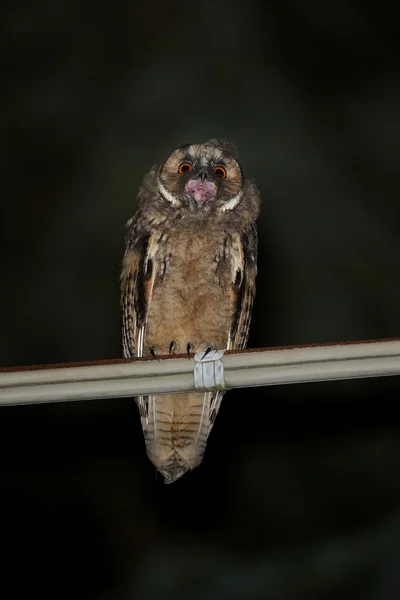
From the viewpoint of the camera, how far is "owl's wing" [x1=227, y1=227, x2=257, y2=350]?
9.29 feet

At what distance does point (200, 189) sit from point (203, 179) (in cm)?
4

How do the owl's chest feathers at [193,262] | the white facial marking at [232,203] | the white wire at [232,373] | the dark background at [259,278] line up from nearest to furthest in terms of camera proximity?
the white wire at [232,373], the owl's chest feathers at [193,262], the white facial marking at [232,203], the dark background at [259,278]

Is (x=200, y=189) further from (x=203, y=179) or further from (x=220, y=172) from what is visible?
(x=220, y=172)

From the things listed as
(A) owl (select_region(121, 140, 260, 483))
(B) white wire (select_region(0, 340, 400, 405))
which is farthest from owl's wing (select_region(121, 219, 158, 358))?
(B) white wire (select_region(0, 340, 400, 405))

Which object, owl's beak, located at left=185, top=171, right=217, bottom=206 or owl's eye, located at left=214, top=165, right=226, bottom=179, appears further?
owl's eye, located at left=214, top=165, right=226, bottom=179

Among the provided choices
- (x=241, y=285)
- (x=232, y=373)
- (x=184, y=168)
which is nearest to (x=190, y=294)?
(x=241, y=285)

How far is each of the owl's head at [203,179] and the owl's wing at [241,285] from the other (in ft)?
0.45

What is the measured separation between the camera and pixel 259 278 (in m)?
4.25

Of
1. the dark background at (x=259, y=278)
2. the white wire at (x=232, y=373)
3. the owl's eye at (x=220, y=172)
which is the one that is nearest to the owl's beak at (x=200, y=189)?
the owl's eye at (x=220, y=172)

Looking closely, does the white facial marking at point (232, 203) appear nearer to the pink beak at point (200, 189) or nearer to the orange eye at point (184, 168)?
the pink beak at point (200, 189)

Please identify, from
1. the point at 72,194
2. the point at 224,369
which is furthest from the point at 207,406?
the point at 72,194

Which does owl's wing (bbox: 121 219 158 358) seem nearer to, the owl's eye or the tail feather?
the tail feather

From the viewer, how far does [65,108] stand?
13.4 ft

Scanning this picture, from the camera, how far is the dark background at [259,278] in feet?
13.2
